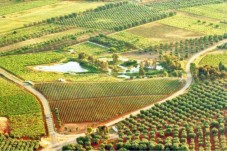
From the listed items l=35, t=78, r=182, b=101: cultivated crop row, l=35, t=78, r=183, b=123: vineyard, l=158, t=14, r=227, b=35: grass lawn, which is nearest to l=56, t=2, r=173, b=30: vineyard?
l=158, t=14, r=227, b=35: grass lawn

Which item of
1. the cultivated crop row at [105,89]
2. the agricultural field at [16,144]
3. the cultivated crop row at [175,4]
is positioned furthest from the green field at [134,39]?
the agricultural field at [16,144]

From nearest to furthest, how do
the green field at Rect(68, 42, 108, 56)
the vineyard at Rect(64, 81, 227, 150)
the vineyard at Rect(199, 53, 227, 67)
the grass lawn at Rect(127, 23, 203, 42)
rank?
the vineyard at Rect(64, 81, 227, 150) → the vineyard at Rect(199, 53, 227, 67) → the green field at Rect(68, 42, 108, 56) → the grass lawn at Rect(127, 23, 203, 42)

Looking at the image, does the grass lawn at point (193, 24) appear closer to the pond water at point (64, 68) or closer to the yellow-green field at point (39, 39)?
the yellow-green field at point (39, 39)

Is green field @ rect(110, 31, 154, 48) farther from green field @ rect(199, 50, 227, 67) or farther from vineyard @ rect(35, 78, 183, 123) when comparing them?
vineyard @ rect(35, 78, 183, 123)

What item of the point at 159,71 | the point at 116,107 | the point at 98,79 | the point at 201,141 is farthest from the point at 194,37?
the point at 201,141

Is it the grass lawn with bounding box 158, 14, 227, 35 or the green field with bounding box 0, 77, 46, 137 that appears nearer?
the green field with bounding box 0, 77, 46, 137
